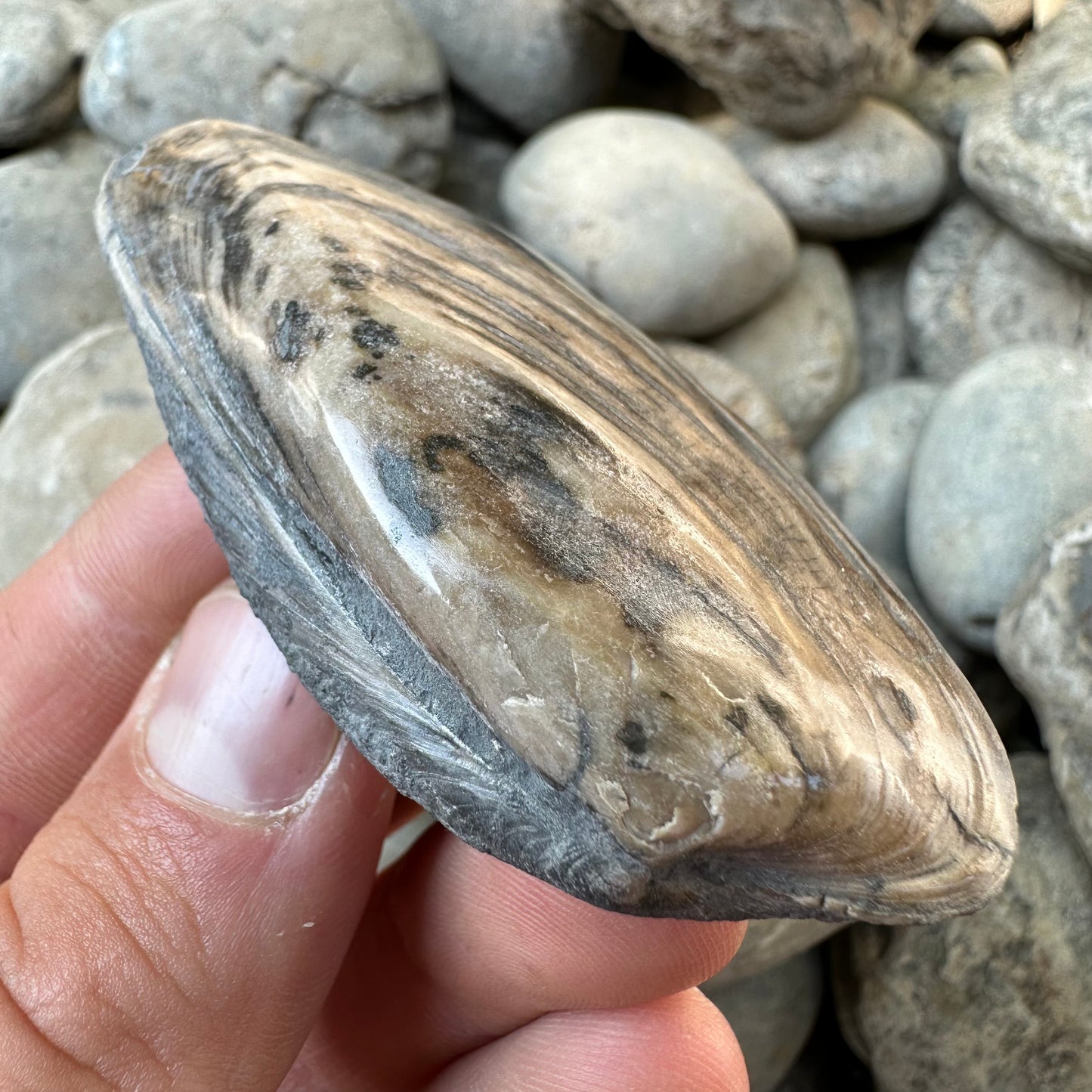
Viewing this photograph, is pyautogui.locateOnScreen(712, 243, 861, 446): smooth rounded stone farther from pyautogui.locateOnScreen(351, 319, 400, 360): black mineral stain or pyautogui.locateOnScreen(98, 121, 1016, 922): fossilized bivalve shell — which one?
pyautogui.locateOnScreen(351, 319, 400, 360): black mineral stain

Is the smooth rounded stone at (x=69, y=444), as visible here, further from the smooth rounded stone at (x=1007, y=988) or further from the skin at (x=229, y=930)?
the smooth rounded stone at (x=1007, y=988)

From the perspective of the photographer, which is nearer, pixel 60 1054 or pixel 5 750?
pixel 60 1054

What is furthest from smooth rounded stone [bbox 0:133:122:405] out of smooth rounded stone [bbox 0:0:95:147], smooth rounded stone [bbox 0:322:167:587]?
smooth rounded stone [bbox 0:322:167:587]

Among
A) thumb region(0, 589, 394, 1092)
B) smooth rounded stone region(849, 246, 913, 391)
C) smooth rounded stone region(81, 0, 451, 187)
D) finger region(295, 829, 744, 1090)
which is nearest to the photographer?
thumb region(0, 589, 394, 1092)

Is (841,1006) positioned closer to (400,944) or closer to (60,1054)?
(400,944)

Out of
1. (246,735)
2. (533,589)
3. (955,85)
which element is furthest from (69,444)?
(955,85)

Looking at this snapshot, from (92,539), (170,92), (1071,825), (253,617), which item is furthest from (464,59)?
(1071,825)

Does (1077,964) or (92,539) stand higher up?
(92,539)
